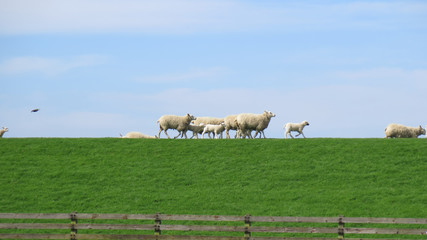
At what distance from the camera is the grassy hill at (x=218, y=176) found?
101 feet

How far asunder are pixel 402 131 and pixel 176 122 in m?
16.7

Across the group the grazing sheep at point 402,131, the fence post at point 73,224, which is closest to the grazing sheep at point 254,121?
the grazing sheep at point 402,131

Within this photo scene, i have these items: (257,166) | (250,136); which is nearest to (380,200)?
(257,166)

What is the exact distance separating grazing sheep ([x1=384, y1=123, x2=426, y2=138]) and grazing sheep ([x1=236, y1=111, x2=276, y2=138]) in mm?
8947

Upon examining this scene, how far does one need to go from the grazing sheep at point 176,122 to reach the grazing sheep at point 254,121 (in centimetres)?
381

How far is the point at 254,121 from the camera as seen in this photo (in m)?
46.8

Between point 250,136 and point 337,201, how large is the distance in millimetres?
17869

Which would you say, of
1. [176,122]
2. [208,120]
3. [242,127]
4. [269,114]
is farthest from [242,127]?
[208,120]

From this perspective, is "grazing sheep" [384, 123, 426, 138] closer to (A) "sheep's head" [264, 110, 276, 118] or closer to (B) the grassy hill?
(B) the grassy hill

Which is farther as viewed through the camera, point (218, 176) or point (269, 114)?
point (269, 114)

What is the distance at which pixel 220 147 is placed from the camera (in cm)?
3962

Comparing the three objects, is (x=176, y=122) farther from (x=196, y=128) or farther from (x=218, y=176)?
(x=218, y=176)

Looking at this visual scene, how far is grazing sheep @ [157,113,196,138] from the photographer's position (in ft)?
160

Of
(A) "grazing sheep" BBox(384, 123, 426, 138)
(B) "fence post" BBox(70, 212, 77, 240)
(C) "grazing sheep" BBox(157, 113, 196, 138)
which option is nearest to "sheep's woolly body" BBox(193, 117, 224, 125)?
(C) "grazing sheep" BBox(157, 113, 196, 138)
